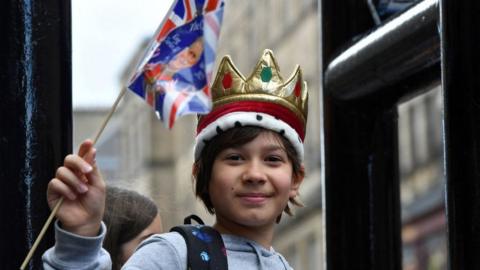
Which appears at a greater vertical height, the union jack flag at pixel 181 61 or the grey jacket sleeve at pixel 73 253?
the union jack flag at pixel 181 61

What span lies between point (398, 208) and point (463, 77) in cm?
114

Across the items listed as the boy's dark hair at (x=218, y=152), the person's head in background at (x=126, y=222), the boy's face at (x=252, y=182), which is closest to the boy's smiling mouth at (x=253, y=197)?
the boy's face at (x=252, y=182)

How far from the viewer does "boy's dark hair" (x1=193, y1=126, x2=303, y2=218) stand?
4449 mm

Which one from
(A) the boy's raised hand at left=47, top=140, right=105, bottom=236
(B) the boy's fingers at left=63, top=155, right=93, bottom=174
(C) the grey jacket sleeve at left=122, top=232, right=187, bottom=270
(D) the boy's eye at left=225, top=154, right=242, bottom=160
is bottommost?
(C) the grey jacket sleeve at left=122, top=232, right=187, bottom=270

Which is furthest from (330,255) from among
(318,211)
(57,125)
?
(318,211)

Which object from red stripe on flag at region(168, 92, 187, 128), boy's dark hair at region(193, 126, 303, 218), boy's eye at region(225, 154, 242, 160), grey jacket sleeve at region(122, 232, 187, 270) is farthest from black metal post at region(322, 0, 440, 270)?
red stripe on flag at region(168, 92, 187, 128)

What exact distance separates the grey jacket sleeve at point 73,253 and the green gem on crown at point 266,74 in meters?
0.67

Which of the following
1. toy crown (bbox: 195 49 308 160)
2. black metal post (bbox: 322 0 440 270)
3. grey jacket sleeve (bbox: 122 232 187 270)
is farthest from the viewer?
black metal post (bbox: 322 0 440 270)

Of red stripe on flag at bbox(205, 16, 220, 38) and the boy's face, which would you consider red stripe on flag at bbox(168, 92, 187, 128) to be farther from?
the boy's face

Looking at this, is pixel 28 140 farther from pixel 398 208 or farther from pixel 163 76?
pixel 398 208

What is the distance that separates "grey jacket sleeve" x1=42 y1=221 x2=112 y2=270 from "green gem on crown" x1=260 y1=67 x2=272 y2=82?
674 millimetres

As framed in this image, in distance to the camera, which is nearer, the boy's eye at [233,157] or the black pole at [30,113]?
the black pole at [30,113]

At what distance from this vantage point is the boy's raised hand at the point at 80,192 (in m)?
3.98

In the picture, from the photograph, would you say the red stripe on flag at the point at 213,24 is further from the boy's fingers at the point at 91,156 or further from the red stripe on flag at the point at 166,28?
the boy's fingers at the point at 91,156
